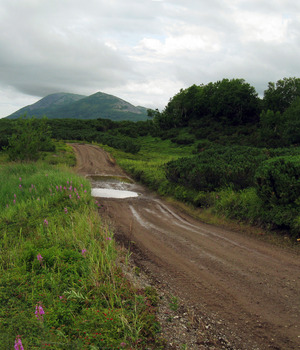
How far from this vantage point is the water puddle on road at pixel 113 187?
14.1 m

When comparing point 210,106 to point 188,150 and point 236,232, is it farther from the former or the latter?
point 236,232

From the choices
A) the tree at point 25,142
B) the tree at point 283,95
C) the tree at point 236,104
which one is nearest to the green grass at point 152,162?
the tree at point 25,142

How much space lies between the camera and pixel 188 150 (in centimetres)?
3625

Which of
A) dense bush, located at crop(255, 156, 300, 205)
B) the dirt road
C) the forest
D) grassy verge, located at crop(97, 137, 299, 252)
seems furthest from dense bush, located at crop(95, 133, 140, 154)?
dense bush, located at crop(255, 156, 300, 205)

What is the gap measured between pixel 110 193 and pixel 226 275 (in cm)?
987

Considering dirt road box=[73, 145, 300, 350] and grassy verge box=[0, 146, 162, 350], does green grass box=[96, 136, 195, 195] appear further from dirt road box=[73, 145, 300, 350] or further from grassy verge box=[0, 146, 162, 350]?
grassy verge box=[0, 146, 162, 350]

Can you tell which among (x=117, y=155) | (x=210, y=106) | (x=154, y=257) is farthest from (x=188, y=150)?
(x=154, y=257)

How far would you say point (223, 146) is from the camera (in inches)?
949

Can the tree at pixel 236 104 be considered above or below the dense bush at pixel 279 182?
above

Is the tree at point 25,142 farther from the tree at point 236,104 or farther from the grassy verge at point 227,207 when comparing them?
the tree at point 236,104

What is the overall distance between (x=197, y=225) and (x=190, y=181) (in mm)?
3415

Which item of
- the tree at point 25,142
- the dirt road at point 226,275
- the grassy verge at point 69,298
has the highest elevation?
the tree at point 25,142

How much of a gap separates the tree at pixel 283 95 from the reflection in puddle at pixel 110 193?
42.7 m

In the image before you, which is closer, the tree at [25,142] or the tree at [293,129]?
the tree at [25,142]
